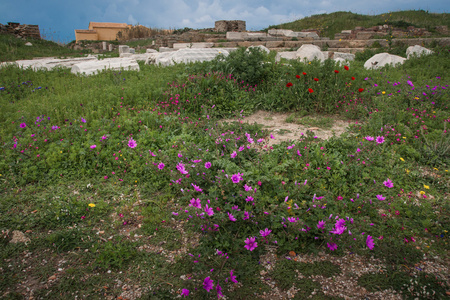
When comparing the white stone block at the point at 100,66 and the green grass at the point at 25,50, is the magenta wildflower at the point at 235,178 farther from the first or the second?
the green grass at the point at 25,50

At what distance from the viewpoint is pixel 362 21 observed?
2358 centimetres

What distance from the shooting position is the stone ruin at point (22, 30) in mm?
21498

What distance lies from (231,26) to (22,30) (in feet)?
52.8

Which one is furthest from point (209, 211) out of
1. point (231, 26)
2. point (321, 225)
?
point (231, 26)

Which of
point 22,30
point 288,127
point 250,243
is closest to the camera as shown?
point 250,243

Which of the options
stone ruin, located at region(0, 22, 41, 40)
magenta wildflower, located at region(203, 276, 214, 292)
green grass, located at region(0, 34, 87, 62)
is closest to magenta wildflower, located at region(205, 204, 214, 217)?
magenta wildflower, located at region(203, 276, 214, 292)

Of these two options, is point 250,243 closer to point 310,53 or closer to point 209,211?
point 209,211

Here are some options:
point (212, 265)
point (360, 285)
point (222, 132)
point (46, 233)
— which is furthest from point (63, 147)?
point (360, 285)

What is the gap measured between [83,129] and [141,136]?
989 millimetres

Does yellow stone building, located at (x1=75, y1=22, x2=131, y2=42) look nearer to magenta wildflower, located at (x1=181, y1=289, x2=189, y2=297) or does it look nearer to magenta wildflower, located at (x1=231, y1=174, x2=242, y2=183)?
magenta wildflower, located at (x1=231, y1=174, x2=242, y2=183)

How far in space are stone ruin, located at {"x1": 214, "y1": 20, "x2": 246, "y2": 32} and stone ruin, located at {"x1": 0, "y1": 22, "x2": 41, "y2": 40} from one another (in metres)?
14.3

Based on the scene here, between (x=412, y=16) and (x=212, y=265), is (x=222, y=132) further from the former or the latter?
(x=412, y=16)

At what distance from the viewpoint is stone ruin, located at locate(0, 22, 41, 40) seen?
846 inches

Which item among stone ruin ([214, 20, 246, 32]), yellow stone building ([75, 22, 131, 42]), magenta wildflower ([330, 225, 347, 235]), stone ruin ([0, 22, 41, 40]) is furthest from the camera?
yellow stone building ([75, 22, 131, 42])
